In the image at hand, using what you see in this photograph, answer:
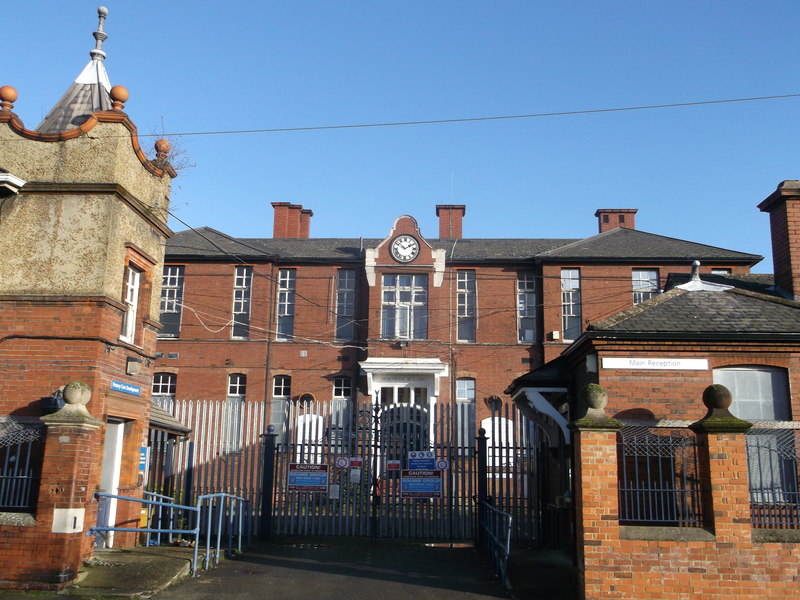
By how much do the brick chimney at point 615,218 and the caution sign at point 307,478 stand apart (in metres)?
23.6

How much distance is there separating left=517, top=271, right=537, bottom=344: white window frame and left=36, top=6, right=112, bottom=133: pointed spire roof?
754 inches

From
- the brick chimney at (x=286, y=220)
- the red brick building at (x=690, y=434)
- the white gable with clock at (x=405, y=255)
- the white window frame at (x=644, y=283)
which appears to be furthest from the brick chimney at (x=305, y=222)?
the red brick building at (x=690, y=434)

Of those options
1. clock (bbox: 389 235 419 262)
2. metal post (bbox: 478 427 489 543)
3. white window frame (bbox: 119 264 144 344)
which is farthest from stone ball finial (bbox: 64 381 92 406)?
clock (bbox: 389 235 419 262)

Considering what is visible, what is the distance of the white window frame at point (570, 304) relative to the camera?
29.1 metres

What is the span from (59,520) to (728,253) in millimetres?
25676

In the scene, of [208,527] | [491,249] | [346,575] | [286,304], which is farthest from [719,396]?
[286,304]

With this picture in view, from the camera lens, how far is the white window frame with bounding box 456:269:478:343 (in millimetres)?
29500

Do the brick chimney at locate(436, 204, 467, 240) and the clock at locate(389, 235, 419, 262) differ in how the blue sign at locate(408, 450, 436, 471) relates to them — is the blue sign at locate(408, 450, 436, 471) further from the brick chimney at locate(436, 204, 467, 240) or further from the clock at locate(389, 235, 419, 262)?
the brick chimney at locate(436, 204, 467, 240)

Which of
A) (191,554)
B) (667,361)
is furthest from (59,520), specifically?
(667,361)

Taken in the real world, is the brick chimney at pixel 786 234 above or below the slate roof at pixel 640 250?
below

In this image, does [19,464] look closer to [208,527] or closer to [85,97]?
[208,527]

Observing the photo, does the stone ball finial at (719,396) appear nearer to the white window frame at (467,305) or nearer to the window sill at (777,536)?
the window sill at (777,536)

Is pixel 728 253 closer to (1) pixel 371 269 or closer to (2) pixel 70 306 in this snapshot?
(1) pixel 371 269

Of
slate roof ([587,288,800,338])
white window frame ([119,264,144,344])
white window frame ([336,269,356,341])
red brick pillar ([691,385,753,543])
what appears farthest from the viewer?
white window frame ([336,269,356,341])
